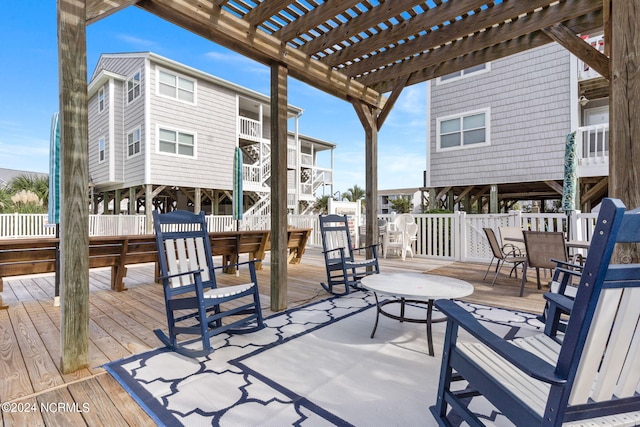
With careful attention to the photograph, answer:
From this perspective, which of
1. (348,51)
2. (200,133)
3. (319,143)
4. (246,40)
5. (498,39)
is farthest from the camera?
(319,143)

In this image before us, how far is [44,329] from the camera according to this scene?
10.2 ft

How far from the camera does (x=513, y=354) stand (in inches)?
43.6

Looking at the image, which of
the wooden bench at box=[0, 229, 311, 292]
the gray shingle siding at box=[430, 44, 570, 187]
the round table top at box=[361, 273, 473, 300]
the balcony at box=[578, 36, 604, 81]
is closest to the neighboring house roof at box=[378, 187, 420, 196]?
the gray shingle siding at box=[430, 44, 570, 187]

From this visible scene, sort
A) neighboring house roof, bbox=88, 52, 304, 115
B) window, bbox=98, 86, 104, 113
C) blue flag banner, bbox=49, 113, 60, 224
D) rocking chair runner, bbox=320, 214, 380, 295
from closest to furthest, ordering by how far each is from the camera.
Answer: blue flag banner, bbox=49, 113, 60, 224
rocking chair runner, bbox=320, 214, 380, 295
neighboring house roof, bbox=88, 52, 304, 115
window, bbox=98, 86, 104, 113

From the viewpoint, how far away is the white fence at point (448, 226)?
634 cm

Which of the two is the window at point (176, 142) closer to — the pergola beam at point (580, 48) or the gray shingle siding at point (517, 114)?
the gray shingle siding at point (517, 114)

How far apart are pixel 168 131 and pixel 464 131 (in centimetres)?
1030

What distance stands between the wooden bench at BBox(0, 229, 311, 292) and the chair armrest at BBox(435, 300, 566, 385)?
417 cm

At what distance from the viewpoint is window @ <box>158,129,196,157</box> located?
1138 centimetres

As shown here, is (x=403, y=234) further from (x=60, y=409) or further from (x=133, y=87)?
(x=133, y=87)

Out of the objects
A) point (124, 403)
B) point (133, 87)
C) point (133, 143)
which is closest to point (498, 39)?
point (124, 403)

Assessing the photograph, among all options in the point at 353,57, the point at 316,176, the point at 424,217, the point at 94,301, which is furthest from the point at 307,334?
the point at 316,176

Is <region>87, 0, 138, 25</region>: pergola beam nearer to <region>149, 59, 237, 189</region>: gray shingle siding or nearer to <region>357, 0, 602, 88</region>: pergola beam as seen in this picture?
<region>357, 0, 602, 88</region>: pergola beam

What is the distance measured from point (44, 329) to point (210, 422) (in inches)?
99.7
